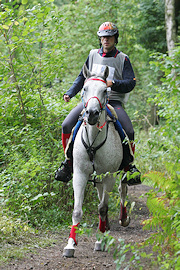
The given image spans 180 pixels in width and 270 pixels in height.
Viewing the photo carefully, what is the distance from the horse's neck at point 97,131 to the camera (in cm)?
509

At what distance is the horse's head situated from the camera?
4.58 metres

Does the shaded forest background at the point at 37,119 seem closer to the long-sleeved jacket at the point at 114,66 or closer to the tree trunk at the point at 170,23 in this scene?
the long-sleeved jacket at the point at 114,66

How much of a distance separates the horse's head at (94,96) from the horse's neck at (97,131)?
0.24m

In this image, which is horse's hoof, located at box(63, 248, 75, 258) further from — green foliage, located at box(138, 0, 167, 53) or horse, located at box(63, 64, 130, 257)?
green foliage, located at box(138, 0, 167, 53)

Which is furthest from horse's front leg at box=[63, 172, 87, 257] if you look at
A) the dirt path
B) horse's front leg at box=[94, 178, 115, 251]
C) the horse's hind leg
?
the horse's hind leg

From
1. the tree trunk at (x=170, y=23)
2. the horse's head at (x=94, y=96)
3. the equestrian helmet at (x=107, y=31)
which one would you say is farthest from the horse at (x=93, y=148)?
the tree trunk at (x=170, y=23)

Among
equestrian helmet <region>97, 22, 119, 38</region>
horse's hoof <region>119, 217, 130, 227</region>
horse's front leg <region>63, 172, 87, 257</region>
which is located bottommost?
horse's hoof <region>119, 217, 130, 227</region>

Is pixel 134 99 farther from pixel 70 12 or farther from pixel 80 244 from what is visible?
pixel 80 244

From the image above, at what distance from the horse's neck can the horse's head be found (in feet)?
0.77

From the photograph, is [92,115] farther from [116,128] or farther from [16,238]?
[16,238]

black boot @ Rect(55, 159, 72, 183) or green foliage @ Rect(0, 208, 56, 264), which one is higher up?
black boot @ Rect(55, 159, 72, 183)

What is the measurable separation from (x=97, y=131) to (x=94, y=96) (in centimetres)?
57

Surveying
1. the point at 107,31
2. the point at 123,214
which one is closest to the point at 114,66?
the point at 107,31

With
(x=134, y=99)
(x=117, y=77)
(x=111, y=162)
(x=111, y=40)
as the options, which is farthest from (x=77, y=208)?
(x=134, y=99)
